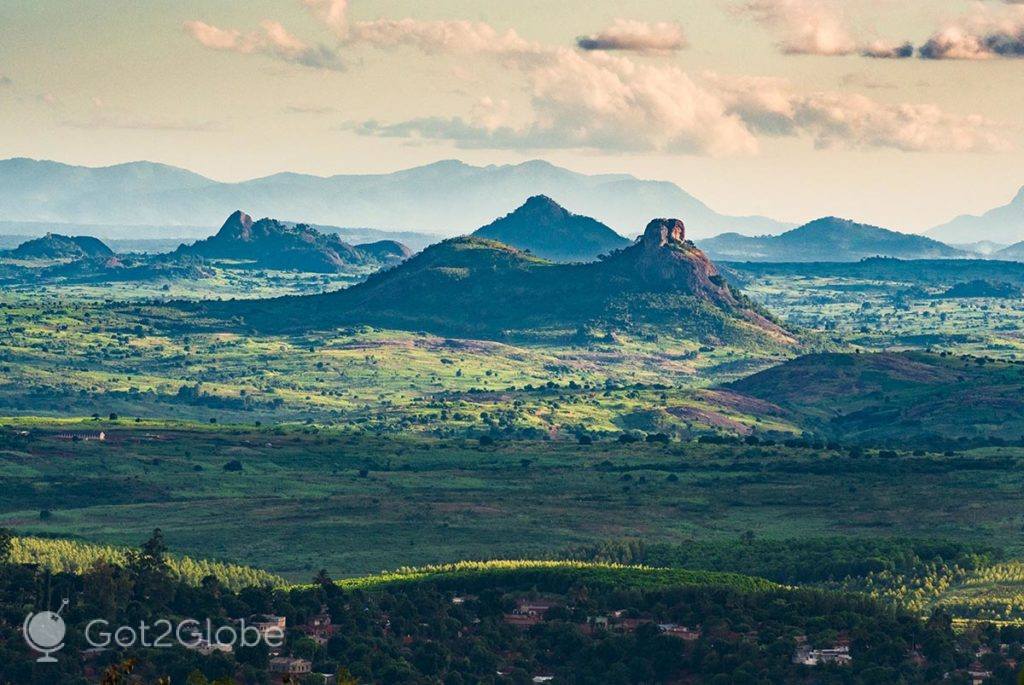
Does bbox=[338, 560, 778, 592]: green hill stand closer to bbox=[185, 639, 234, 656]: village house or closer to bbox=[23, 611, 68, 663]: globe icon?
bbox=[185, 639, 234, 656]: village house

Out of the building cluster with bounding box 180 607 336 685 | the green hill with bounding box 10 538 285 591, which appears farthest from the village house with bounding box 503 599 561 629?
the green hill with bounding box 10 538 285 591

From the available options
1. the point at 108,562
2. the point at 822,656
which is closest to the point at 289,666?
the point at 822,656

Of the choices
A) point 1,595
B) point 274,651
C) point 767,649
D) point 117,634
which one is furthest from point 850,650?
point 1,595

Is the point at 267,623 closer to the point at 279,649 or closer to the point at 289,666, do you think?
the point at 279,649

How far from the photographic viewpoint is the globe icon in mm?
130500

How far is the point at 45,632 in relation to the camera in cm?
13262

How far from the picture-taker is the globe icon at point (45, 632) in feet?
428

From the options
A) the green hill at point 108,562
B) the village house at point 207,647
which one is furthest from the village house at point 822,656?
the green hill at point 108,562

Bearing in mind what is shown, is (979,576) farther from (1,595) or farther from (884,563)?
(1,595)

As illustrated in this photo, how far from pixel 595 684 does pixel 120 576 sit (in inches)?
1424

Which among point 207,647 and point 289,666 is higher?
point 207,647

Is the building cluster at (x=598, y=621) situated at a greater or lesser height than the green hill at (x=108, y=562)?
greater

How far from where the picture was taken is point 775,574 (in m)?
183

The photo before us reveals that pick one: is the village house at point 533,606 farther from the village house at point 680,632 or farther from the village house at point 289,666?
the village house at point 289,666
